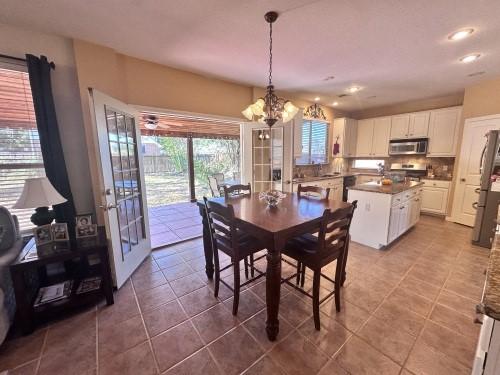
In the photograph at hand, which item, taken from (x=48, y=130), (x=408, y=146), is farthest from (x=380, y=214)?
(x=48, y=130)

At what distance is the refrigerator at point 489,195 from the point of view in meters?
2.93

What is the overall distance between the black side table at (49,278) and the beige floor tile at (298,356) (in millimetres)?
1573

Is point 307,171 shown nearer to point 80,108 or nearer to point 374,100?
point 374,100

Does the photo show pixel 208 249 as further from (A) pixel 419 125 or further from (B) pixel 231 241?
(A) pixel 419 125

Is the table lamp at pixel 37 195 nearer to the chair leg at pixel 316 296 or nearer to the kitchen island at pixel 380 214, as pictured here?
the chair leg at pixel 316 296

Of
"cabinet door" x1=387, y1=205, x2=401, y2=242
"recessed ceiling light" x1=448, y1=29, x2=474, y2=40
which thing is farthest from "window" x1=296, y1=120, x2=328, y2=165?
"recessed ceiling light" x1=448, y1=29, x2=474, y2=40

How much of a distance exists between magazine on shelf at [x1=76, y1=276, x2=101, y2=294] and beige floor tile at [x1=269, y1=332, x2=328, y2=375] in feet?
5.56

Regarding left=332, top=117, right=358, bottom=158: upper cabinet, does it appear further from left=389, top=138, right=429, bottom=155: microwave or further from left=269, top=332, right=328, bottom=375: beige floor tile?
left=269, top=332, right=328, bottom=375: beige floor tile

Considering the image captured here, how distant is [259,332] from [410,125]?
5.48 metres

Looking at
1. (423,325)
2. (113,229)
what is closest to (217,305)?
(113,229)

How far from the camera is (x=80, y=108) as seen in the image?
7.46 feet

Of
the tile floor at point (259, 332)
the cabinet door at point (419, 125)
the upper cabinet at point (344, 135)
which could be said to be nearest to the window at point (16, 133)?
the tile floor at point (259, 332)

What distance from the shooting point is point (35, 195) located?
1.74 metres

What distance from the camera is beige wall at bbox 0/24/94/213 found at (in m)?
1.99
